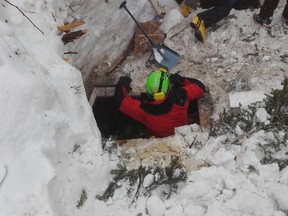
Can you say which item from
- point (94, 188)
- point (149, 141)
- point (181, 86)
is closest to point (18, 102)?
point (94, 188)

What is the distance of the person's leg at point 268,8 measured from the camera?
5.82 metres

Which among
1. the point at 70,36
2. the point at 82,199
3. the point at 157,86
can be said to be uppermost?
the point at 70,36

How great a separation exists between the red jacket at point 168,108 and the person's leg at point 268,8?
1.56 metres

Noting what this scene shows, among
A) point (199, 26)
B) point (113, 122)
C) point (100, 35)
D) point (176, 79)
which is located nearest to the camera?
point (176, 79)

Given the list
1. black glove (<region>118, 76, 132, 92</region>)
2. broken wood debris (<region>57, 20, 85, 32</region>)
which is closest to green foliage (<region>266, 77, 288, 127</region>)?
black glove (<region>118, 76, 132, 92</region>)

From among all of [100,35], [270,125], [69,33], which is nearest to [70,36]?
[69,33]

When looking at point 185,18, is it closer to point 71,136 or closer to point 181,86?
point 181,86

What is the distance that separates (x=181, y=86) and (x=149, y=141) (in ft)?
3.74

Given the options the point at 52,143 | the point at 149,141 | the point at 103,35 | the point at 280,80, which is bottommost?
the point at 280,80

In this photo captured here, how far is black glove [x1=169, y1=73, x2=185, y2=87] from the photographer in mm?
5547

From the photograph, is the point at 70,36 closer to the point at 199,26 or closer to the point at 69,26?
the point at 69,26

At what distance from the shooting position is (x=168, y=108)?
16.9 ft

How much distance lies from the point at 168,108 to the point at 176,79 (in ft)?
2.10

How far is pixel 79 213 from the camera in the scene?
3.31 meters
